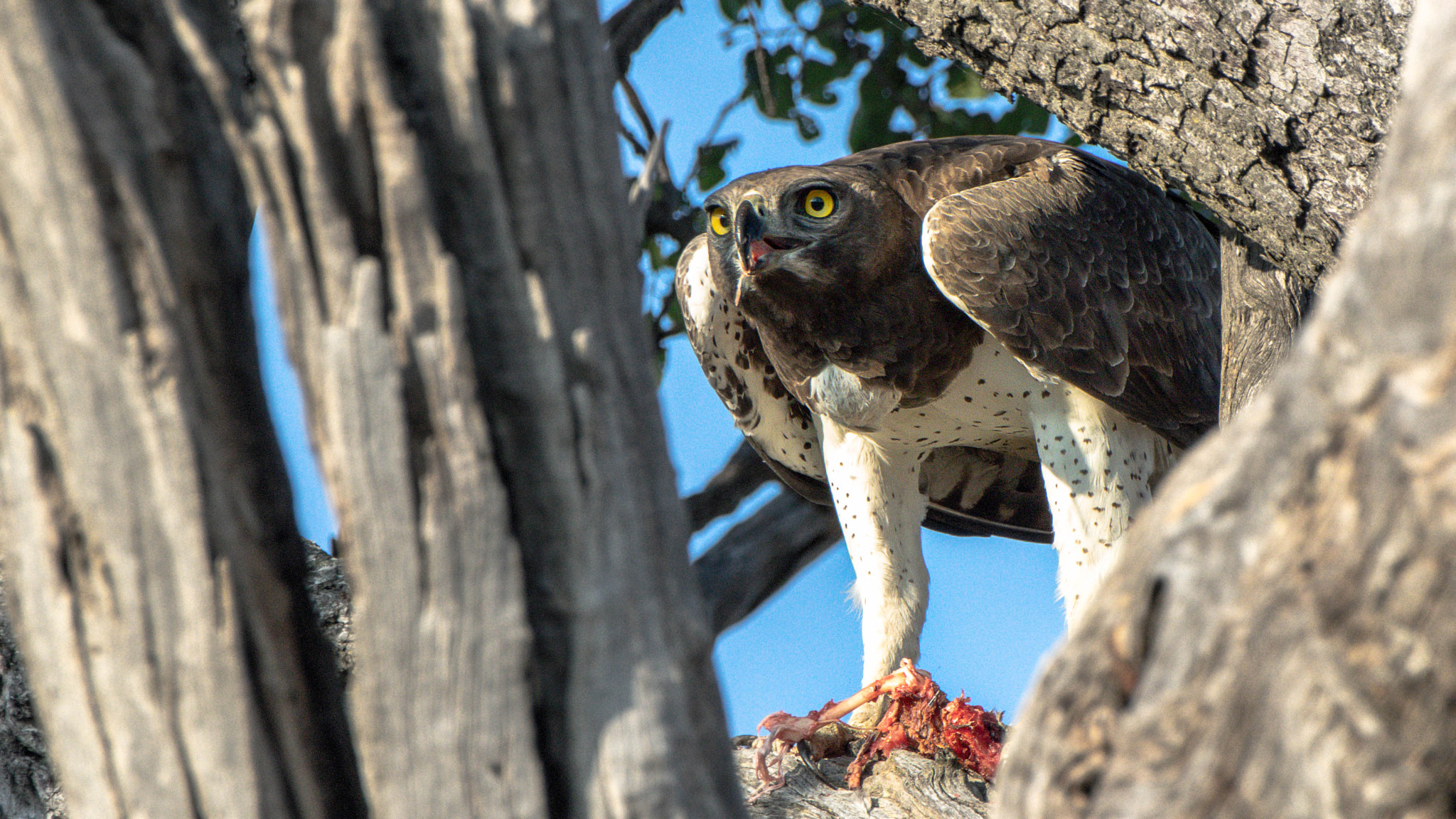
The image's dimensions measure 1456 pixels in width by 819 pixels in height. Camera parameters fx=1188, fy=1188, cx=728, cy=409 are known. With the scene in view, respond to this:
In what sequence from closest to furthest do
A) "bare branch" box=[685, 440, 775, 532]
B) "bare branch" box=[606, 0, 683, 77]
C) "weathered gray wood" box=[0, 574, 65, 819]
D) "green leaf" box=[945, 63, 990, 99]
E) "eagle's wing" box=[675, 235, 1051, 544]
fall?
"weathered gray wood" box=[0, 574, 65, 819] → "eagle's wing" box=[675, 235, 1051, 544] → "bare branch" box=[606, 0, 683, 77] → "green leaf" box=[945, 63, 990, 99] → "bare branch" box=[685, 440, 775, 532]

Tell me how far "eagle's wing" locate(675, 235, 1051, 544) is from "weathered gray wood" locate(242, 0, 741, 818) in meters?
3.16

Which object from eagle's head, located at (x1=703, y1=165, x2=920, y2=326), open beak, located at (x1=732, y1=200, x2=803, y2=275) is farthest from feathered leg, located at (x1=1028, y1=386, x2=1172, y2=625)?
open beak, located at (x1=732, y1=200, x2=803, y2=275)

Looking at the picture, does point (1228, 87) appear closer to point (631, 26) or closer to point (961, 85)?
point (961, 85)

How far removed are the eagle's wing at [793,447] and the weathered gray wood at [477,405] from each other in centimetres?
316

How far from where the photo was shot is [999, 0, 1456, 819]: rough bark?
91 cm

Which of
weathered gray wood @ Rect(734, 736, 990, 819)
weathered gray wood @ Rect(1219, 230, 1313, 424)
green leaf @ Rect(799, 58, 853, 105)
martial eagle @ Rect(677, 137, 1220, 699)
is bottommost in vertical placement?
weathered gray wood @ Rect(734, 736, 990, 819)

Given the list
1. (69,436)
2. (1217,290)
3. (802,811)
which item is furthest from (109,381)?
(1217,290)

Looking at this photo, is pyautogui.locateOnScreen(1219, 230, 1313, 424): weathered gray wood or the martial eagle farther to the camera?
the martial eagle

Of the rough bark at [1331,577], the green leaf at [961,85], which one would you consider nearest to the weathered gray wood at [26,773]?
the rough bark at [1331,577]

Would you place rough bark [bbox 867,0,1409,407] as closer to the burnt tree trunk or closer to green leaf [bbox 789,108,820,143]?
the burnt tree trunk

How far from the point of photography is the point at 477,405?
Answer: 1164mm

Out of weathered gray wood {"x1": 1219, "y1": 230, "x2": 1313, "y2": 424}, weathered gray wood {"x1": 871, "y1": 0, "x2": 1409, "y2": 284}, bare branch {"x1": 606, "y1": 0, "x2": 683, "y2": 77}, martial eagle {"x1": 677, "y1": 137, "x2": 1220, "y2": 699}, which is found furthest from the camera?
bare branch {"x1": 606, "y1": 0, "x2": 683, "y2": 77}

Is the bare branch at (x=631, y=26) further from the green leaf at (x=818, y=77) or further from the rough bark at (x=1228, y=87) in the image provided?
the rough bark at (x=1228, y=87)

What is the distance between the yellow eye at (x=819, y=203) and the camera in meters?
4.19
